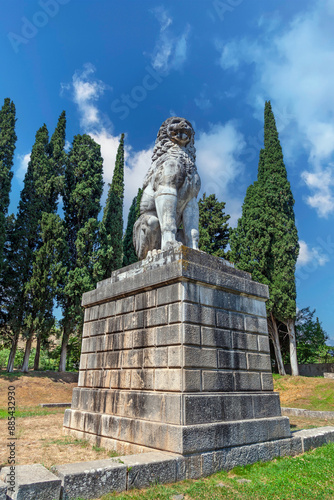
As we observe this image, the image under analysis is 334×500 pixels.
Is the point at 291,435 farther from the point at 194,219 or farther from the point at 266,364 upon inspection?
the point at 194,219

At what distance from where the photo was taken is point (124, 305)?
632cm

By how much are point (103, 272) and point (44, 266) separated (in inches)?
147

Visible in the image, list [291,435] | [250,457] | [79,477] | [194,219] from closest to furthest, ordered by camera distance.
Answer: [79,477]
[250,457]
[291,435]
[194,219]

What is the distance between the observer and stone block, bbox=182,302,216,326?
5.04 m

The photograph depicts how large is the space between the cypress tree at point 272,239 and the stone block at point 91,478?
18966 millimetres

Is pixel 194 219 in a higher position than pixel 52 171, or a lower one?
lower

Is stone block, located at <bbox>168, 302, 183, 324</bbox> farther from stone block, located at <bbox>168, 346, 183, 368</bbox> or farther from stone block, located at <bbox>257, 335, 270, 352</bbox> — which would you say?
stone block, located at <bbox>257, 335, 270, 352</bbox>

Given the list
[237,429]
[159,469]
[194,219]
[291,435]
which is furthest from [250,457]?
[194,219]

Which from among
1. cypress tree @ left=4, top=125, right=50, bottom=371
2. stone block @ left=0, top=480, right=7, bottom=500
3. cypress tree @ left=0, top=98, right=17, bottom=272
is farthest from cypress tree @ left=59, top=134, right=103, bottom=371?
stone block @ left=0, top=480, right=7, bottom=500

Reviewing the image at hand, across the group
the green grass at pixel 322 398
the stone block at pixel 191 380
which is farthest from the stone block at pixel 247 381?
the green grass at pixel 322 398

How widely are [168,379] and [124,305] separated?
1807 millimetres

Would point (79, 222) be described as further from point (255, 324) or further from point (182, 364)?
point (182, 364)

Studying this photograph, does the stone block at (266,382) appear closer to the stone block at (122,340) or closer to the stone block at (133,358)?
the stone block at (133,358)

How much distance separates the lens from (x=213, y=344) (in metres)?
5.26
